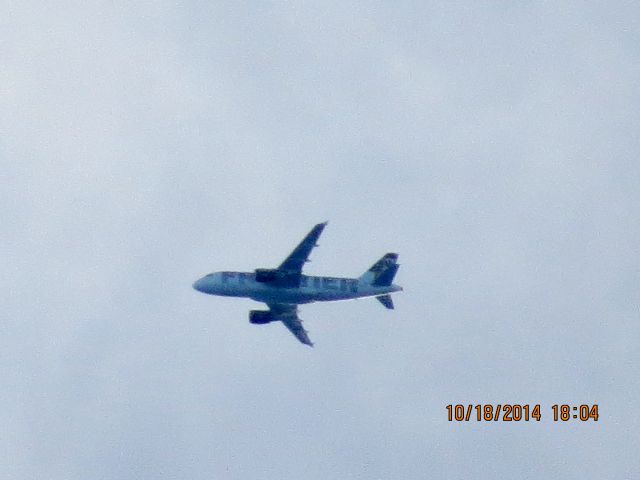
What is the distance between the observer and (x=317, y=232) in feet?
372

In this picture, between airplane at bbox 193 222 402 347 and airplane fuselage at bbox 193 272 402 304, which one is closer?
airplane at bbox 193 222 402 347

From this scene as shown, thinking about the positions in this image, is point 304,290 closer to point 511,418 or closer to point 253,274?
point 253,274

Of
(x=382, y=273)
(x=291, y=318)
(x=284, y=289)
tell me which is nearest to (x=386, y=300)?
(x=382, y=273)

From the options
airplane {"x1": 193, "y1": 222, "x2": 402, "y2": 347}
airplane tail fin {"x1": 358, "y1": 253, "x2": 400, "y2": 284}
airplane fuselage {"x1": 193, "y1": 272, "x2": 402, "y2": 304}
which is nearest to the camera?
airplane {"x1": 193, "y1": 222, "x2": 402, "y2": 347}

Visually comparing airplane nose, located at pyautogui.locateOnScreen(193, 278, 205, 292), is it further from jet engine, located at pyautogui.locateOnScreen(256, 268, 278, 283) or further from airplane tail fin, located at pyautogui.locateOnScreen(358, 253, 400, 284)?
airplane tail fin, located at pyautogui.locateOnScreen(358, 253, 400, 284)

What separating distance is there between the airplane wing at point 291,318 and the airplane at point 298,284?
597cm

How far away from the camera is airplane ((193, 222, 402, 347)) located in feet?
382

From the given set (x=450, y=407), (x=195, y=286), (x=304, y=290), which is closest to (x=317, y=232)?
(x=304, y=290)

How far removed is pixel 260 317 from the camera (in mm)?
127750

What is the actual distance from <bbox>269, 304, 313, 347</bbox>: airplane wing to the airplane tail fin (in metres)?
11.3

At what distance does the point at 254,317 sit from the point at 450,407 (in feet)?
83.6

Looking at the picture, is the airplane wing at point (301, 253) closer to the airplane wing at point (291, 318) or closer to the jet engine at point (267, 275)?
the jet engine at point (267, 275)

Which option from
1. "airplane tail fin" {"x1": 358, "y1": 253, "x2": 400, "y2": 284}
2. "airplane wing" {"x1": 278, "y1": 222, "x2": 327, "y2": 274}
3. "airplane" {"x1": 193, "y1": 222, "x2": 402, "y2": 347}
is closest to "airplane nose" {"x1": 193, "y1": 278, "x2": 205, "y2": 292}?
"airplane" {"x1": 193, "y1": 222, "x2": 402, "y2": 347}

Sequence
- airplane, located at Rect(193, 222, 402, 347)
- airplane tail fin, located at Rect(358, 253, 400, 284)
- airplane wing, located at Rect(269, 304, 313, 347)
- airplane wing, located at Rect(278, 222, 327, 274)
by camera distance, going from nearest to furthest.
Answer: airplane wing, located at Rect(278, 222, 327, 274) → airplane, located at Rect(193, 222, 402, 347) → airplane tail fin, located at Rect(358, 253, 400, 284) → airplane wing, located at Rect(269, 304, 313, 347)
